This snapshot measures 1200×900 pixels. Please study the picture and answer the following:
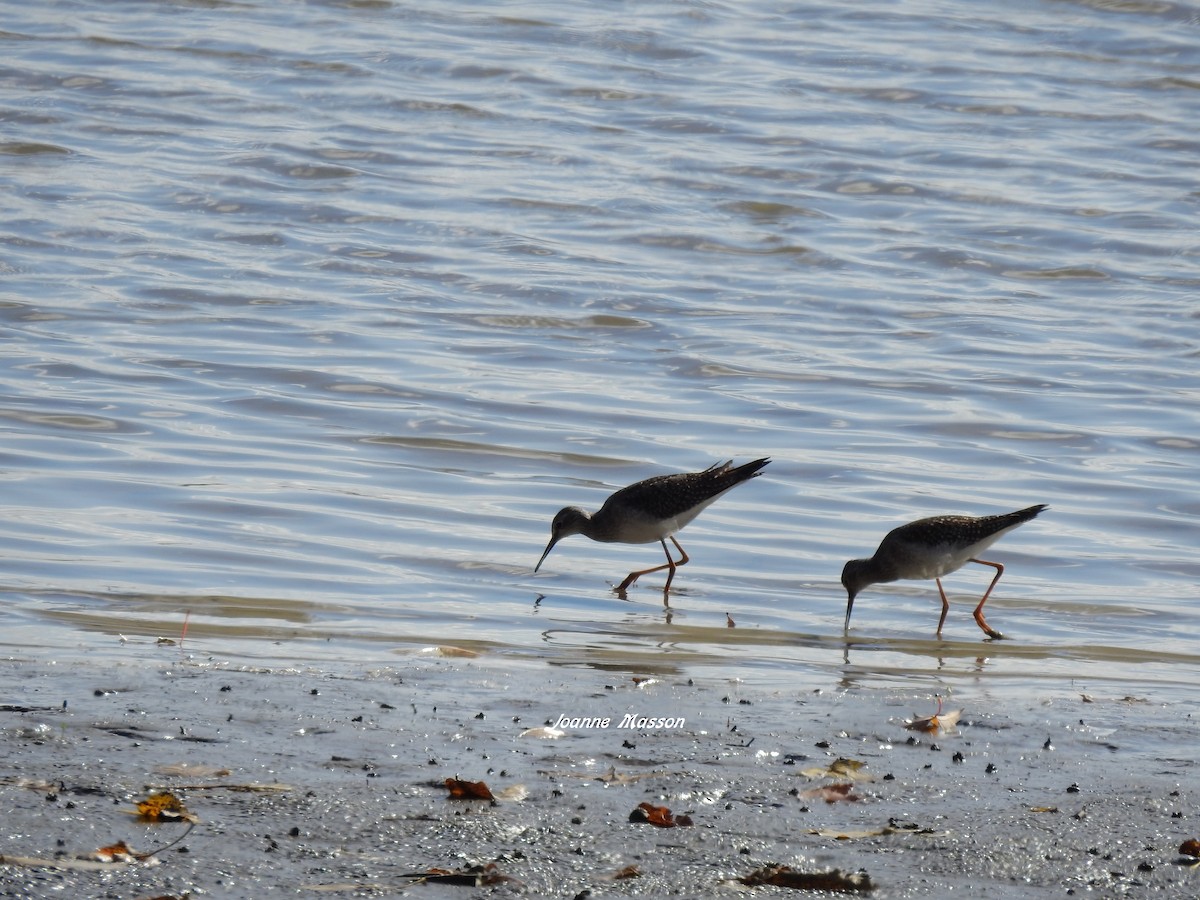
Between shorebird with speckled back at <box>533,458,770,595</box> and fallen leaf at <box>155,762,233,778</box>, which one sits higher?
fallen leaf at <box>155,762,233,778</box>

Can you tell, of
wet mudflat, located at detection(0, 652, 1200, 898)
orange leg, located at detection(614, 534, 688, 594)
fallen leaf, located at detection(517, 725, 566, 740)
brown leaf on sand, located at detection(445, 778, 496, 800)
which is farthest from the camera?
orange leg, located at detection(614, 534, 688, 594)

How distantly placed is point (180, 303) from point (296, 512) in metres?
5.74

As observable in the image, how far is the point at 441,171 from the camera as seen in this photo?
2069 cm

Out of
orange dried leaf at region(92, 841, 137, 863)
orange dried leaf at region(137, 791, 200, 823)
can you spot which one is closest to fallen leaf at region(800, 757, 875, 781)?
orange dried leaf at region(137, 791, 200, 823)

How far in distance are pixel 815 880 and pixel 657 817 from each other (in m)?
0.55

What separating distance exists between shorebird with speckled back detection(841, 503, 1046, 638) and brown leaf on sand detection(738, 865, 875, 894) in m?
4.52

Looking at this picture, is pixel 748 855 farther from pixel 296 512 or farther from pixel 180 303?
pixel 180 303

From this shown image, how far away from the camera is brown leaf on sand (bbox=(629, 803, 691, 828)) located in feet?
15.4

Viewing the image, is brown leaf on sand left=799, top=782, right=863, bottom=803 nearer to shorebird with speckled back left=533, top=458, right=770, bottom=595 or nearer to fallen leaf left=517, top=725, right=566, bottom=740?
fallen leaf left=517, top=725, right=566, bottom=740

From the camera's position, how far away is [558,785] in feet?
16.4

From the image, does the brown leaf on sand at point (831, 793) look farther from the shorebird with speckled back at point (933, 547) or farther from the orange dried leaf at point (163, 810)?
the shorebird with speckled back at point (933, 547)

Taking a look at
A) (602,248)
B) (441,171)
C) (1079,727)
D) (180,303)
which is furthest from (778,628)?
(441,171)

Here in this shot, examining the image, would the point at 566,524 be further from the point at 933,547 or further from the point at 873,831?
the point at 873,831

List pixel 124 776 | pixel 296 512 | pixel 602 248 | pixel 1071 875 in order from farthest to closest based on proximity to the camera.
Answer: pixel 602 248, pixel 296 512, pixel 124 776, pixel 1071 875
